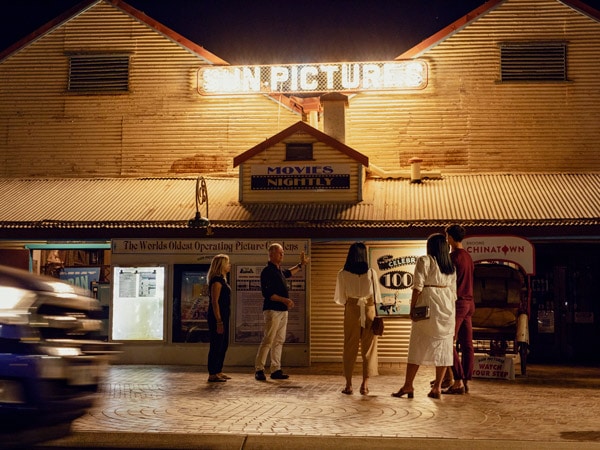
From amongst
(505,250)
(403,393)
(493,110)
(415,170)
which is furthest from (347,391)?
(493,110)

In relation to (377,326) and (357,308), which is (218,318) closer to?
(357,308)


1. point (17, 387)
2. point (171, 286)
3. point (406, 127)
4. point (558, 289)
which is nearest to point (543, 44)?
point (406, 127)

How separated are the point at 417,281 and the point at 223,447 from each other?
11.4 feet

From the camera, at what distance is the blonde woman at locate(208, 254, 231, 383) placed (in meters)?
11.5

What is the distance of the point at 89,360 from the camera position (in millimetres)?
6621

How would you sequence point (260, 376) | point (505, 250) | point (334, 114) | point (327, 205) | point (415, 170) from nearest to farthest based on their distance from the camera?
point (260, 376)
point (505, 250)
point (327, 205)
point (415, 170)
point (334, 114)

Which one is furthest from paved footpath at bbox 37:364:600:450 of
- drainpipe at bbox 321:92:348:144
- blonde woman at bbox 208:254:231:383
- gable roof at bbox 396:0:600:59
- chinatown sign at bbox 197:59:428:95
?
gable roof at bbox 396:0:600:59

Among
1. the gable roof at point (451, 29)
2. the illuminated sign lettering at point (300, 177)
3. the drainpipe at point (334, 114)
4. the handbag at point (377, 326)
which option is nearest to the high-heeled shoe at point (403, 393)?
the handbag at point (377, 326)

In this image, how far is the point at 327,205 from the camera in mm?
15148

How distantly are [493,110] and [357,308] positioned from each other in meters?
8.69

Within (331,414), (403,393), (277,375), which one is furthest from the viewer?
(277,375)

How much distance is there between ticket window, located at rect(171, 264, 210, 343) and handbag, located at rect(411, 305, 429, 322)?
5.15 metres

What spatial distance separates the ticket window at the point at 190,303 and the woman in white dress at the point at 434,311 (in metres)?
5.05

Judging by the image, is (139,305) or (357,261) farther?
(139,305)
